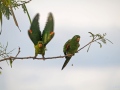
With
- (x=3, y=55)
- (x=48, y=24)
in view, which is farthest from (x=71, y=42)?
(x=3, y=55)

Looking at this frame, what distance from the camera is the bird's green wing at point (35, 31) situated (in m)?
1.55

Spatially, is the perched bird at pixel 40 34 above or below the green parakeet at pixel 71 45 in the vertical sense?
above

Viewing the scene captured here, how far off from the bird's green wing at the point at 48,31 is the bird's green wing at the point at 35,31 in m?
0.05

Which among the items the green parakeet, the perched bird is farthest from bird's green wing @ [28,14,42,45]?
the green parakeet

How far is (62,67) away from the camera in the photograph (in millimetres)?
1900

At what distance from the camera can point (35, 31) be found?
162 centimetres

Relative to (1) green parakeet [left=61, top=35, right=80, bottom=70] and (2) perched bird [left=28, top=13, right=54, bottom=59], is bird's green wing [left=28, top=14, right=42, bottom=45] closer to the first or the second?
(2) perched bird [left=28, top=13, right=54, bottom=59]

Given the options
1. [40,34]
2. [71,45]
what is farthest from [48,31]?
[71,45]

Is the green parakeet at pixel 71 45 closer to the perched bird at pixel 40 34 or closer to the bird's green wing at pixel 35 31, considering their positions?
the perched bird at pixel 40 34

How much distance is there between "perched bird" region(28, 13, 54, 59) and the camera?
1.53 m

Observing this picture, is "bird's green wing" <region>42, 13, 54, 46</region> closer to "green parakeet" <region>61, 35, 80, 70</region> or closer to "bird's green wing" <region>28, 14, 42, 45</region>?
"bird's green wing" <region>28, 14, 42, 45</region>

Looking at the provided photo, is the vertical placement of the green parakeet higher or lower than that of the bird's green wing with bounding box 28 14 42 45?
lower

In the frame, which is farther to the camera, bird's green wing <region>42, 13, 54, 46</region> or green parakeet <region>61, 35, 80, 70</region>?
green parakeet <region>61, 35, 80, 70</region>

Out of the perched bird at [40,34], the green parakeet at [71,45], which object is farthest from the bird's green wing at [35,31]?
the green parakeet at [71,45]
